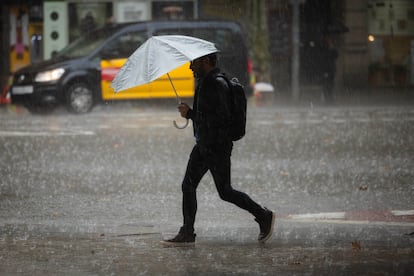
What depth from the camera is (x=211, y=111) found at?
8.22 meters

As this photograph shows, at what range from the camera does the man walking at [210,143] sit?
26.9 ft

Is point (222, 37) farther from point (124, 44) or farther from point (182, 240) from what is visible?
point (182, 240)

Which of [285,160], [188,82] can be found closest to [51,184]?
[285,160]

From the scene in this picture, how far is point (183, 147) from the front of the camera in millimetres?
16688

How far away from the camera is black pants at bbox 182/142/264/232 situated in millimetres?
8352

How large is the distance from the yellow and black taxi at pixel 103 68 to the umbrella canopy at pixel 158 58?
1504 centimetres

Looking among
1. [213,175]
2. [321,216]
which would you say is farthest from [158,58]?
[321,216]

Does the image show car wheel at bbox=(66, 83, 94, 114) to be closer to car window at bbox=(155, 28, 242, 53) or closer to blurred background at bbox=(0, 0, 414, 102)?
car window at bbox=(155, 28, 242, 53)

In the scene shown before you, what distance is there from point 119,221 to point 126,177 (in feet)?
10.9

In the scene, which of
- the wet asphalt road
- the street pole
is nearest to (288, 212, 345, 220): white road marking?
the wet asphalt road

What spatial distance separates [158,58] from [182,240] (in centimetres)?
136

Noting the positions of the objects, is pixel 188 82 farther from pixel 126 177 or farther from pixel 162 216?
pixel 162 216

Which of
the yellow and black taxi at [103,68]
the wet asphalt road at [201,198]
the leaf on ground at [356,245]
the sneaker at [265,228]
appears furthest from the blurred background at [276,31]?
the leaf on ground at [356,245]

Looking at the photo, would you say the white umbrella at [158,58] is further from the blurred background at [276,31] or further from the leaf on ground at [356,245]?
the blurred background at [276,31]
